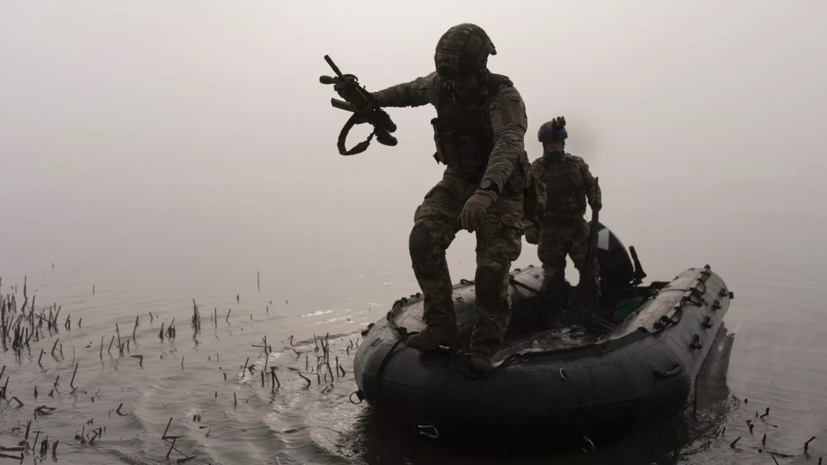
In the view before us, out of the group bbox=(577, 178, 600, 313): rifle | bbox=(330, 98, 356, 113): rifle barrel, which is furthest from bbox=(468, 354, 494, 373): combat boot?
bbox=(577, 178, 600, 313): rifle

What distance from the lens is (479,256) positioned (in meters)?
4.80

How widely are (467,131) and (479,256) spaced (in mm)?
949

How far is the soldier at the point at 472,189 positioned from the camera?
458 cm

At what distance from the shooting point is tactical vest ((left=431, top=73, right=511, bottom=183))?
4.77 m

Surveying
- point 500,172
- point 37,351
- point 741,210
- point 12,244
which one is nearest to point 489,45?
point 500,172

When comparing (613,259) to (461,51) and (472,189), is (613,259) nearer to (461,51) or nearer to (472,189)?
(472,189)

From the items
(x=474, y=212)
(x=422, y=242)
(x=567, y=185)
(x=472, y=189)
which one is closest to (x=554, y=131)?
(x=567, y=185)

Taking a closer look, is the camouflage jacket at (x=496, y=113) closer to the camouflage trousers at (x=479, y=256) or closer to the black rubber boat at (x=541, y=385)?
the camouflage trousers at (x=479, y=256)

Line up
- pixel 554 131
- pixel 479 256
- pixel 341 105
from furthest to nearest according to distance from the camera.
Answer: pixel 554 131 → pixel 341 105 → pixel 479 256

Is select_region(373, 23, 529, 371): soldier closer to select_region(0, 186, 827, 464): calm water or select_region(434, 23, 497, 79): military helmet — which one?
select_region(434, 23, 497, 79): military helmet

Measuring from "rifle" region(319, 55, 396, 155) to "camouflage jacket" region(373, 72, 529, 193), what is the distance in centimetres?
10

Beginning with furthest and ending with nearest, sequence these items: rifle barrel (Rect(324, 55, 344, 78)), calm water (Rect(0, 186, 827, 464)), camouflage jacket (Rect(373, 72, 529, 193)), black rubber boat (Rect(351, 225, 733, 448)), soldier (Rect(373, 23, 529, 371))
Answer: rifle barrel (Rect(324, 55, 344, 78)) → calm water (Rect(0, 186, 827, 464)) → soldier (Rect(373, 23, 529, 371)) → black rubber boat (Rect(351, 225, 733, 448)) → camouflage jacket (Rect(373, 72, 529, 193))

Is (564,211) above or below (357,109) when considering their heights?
below

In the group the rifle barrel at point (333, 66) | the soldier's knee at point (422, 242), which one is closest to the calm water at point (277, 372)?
the soldier's knee at point (422, 242)
